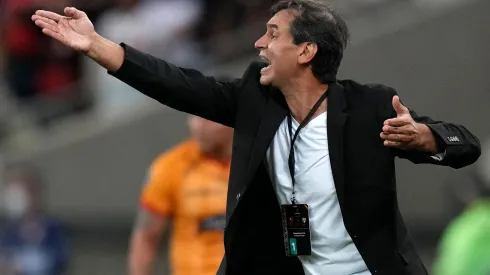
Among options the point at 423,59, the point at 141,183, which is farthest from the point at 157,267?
the point at 423,59

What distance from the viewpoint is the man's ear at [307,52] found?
16.6 ft

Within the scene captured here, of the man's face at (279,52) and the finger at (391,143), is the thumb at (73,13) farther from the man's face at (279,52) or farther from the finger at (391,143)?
the finger at (391,143)

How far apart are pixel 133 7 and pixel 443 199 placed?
3758 millimetres

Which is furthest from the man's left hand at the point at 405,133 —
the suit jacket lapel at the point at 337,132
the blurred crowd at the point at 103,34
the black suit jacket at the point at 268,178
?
the blurred crowd at the point at 103,34

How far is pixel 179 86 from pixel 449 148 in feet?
3.69

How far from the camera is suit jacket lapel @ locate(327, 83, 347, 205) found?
16.0ft

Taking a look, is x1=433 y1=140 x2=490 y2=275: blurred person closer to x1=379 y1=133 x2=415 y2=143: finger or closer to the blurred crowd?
x1=379 y1=133 x2=415 y2=143: finger

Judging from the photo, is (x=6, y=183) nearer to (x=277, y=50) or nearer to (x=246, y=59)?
(x=246, y=59)

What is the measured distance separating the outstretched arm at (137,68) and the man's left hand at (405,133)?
31.3 inches

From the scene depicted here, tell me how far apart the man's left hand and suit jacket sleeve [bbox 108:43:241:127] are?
755 millimetres

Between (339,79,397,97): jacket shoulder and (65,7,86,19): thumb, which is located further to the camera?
(339,79,397,97): jacket shoulder

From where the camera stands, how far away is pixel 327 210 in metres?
4.92

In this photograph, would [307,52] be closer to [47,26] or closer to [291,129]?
[291,129]

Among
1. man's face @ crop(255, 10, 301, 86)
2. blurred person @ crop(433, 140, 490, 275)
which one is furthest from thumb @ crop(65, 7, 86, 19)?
blurred person @ crop(433, 140, 490, 275)
